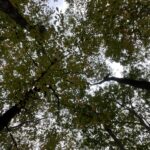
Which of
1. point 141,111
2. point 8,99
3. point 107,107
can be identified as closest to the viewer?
point 8,99

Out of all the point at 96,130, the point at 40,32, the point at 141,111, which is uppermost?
the point at 141,111

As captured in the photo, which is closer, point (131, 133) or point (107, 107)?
point (107, 107)

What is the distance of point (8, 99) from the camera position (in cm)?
1237

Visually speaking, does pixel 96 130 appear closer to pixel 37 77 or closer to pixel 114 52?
pixel 114 52

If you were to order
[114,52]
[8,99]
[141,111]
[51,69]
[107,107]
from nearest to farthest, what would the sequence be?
[51,69], [8,99], [114,52], [107,107], [141,111]

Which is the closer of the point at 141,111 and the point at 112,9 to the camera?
the point at 112,9

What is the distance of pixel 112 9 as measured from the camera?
13.6m

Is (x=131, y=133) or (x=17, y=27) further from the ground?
(x=131, y=133)

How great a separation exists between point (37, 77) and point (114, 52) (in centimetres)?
577

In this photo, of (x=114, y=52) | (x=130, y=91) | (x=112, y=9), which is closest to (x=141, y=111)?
(x=130, y=91)

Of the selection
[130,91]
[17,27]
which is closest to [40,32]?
A: [17,27]

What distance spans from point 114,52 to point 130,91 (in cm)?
604

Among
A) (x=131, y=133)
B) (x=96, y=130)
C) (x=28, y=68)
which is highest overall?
(x=131, y=133)

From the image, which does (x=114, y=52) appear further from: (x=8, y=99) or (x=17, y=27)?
(x=8, y=99)
